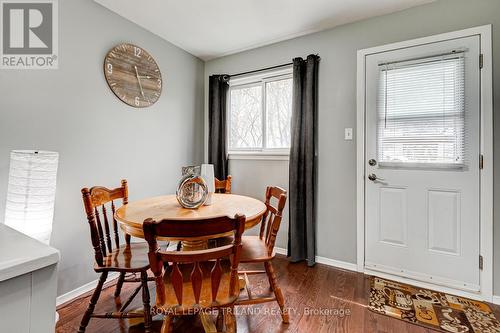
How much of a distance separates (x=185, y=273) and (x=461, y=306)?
2051 millimetres

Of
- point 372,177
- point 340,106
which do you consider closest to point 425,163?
point 372,177

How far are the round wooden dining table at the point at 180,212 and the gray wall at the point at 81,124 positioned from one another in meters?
0.70

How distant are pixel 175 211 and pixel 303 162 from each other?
4.84ft

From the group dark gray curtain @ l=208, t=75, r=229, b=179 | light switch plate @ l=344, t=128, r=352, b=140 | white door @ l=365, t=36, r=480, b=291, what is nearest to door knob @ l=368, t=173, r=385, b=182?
white door @ l=365, t=36, r=480, b=291

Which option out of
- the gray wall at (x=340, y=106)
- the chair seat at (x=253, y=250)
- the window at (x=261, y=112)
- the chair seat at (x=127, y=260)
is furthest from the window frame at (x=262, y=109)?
the chair seat at (x=127, y=260)

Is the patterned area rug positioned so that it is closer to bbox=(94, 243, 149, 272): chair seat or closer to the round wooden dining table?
the round wooden dining table

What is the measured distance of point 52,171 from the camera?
1529 mm

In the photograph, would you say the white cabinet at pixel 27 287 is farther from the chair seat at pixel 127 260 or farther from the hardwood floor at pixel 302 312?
the hardwood floor at pixel 302 312

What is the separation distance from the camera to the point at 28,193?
1.45 meters

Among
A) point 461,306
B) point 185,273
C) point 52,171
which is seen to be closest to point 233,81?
point 52,171

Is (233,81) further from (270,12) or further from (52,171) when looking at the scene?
(52,171)

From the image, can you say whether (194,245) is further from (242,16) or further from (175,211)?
(242,16)

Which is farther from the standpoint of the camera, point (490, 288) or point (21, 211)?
point (490, 288)

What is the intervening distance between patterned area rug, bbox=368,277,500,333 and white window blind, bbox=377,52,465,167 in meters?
1.06
